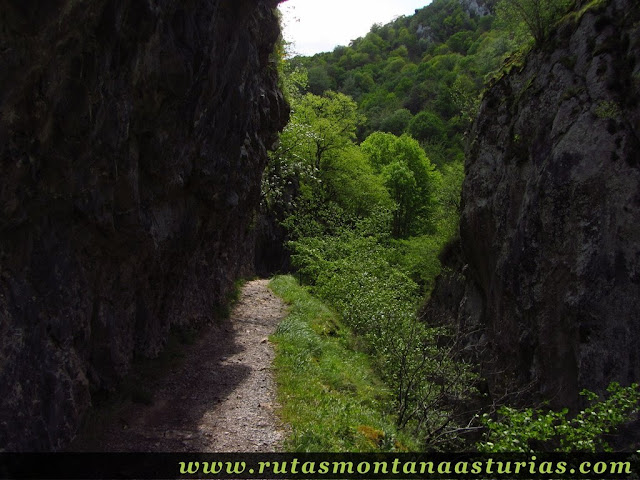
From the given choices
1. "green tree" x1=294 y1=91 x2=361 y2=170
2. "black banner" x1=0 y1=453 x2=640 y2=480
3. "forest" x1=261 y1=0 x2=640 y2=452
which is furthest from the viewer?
"green tree" x1=294 y1=91 x2=361 y2=170

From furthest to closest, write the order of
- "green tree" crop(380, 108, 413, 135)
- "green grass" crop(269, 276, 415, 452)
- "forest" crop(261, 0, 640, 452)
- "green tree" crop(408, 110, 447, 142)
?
"green tree" crop(380, 108, 413, 135)
"green tree" crop(408, 110, 447, 142)
"forest" crop(261, 0, 640, 452)
"green grass" crop(269, 276, 415, 452)

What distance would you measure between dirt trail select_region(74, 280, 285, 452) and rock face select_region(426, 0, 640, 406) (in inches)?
204

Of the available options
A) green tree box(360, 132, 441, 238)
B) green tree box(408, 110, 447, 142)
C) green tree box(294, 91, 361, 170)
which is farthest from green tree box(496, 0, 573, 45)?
green tree box(408, 110, 447, 142)

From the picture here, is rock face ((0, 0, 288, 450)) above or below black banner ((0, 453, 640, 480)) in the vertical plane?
above

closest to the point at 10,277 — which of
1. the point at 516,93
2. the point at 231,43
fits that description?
the point at 231,43

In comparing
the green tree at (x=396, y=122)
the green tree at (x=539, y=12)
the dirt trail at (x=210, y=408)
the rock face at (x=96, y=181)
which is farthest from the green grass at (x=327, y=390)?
the green tree at (x=396, y=122)

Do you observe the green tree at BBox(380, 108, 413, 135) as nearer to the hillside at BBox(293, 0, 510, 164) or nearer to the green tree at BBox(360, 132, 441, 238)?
the hillside at BBox(293, 0, 510, 164)

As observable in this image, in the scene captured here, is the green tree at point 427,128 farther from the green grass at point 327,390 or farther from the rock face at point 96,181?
the rock face at point 96,181

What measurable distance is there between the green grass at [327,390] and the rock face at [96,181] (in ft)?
9.81

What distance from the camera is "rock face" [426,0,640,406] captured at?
948 cm

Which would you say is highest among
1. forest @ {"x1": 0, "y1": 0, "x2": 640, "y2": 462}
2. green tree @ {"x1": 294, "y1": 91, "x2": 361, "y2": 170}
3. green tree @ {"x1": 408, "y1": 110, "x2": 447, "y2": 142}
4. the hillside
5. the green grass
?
the hillside

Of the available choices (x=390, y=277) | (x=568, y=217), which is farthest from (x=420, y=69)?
(x=568, y=217)

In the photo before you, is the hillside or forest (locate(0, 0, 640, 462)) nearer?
forest (locate(0, 0, 640, 462))

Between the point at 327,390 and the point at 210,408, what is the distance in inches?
97.5
